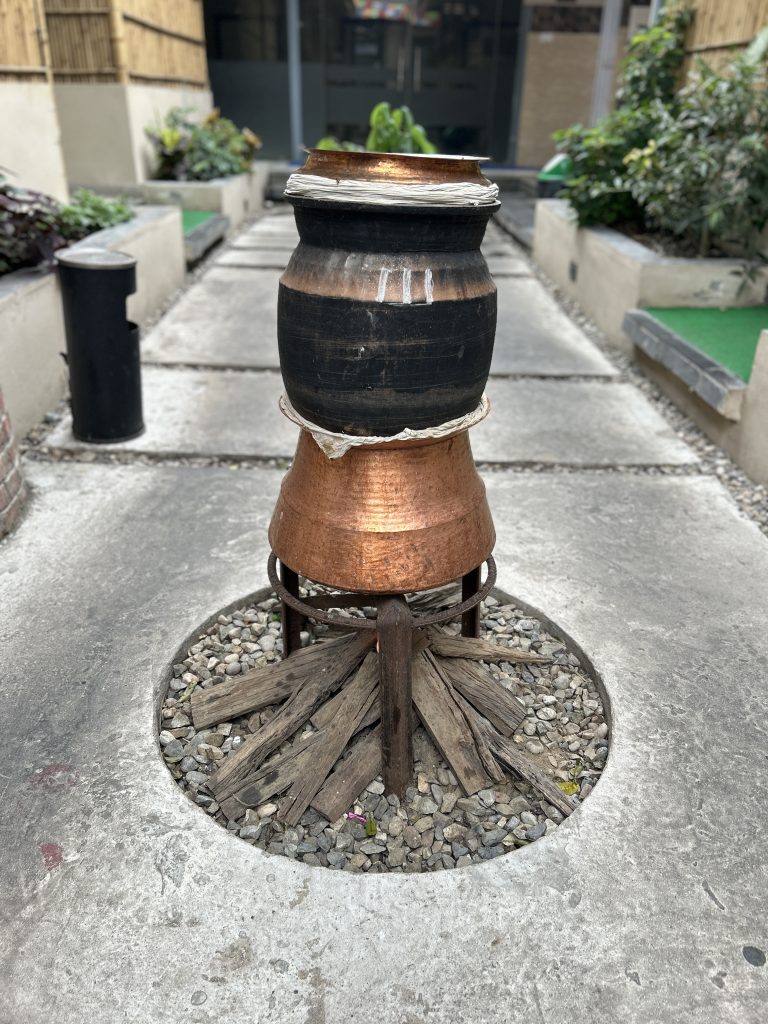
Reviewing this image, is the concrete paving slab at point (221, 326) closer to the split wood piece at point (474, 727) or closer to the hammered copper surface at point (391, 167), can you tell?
the split wood piece at point (474, 727)

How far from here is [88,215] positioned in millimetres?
5730

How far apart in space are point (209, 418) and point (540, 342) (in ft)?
9.54

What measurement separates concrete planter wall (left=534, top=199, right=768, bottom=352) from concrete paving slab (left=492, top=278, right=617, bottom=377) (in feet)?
0.87

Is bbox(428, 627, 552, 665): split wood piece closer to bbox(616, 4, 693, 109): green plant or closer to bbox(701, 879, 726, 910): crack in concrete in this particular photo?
bbox(701, 879, 726, 910): crack in concrete

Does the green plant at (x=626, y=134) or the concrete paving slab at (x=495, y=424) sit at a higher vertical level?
the green plant at (x=626, y=134)

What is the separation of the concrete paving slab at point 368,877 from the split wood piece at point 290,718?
0.49 ft

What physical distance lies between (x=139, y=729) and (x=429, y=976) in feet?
3.47

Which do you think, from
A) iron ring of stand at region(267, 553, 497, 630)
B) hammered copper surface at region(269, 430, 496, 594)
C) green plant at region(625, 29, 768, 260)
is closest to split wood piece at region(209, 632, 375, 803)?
iron ring of stand at region(267, 553, 497, 630)

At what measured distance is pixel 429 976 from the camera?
1586 mm

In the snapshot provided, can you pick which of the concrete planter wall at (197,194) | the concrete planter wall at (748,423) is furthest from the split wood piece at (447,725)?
the concrete planter wall at (197,194)

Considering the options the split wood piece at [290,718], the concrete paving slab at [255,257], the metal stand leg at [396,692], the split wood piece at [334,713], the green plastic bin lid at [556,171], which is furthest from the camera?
the green plastic bin lid at [556,171]

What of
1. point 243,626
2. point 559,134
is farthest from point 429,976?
point 559,134

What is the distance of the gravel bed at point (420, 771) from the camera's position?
194 cm

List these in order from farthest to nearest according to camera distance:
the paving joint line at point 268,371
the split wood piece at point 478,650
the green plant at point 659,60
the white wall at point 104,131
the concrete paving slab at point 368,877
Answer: the white wall at point 104,131
the green plant at point 659,60
the paving joint line at point 268,371
the split wood piece at point 478,650
the concrete paving slab at point 368,877
